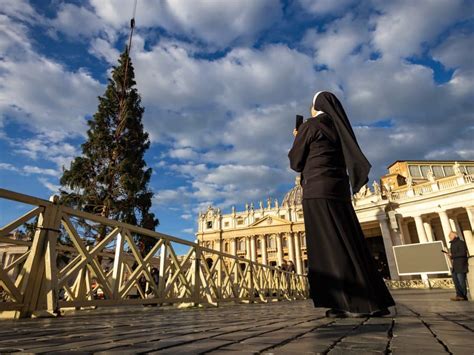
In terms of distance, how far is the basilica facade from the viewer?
3000 centimetres

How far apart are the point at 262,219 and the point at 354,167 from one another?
63667mm

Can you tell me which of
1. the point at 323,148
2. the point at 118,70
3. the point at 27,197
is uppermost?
the point at 118,70

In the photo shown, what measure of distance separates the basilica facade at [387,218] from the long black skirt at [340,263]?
8.25 meters

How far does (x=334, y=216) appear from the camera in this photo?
3.29 metres

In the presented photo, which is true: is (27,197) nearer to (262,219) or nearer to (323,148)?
(323,148)

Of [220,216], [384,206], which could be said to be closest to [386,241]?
[384,206]

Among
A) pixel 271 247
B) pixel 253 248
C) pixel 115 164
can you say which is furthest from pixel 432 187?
pixel 253 248

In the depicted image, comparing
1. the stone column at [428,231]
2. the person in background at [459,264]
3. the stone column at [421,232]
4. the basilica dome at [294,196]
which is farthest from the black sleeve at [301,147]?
the basilica dome at [294,196]

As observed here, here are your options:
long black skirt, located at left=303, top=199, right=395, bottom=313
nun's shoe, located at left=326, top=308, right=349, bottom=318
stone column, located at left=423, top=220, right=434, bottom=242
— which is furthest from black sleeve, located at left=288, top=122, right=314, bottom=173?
stone column, located at left=423, top=220, right=434, bottom=242

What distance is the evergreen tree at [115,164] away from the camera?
17.8m

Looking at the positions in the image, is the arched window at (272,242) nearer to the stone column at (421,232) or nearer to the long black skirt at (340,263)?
the stone column at (421,232)

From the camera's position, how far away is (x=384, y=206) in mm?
33531

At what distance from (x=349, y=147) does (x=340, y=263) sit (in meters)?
1.31

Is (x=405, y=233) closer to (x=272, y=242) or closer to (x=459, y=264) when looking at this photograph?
(x=459, y=264)
